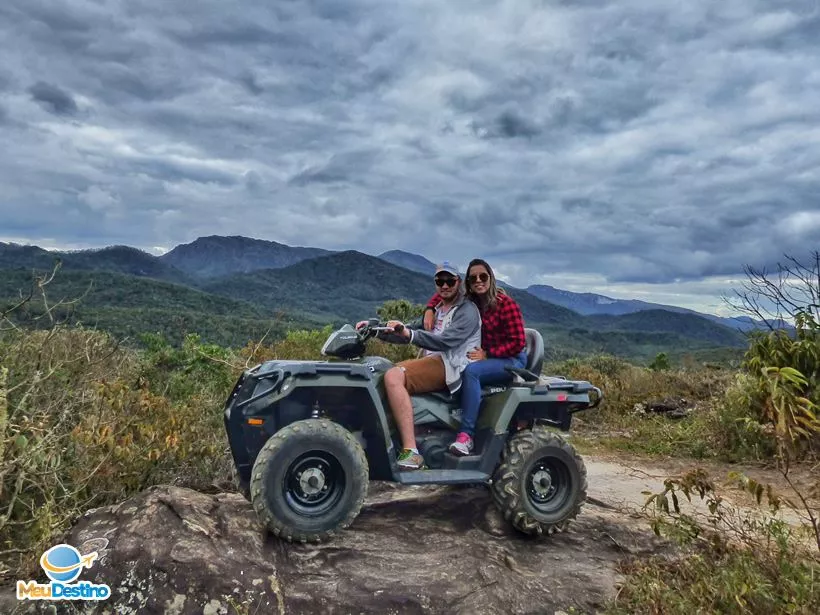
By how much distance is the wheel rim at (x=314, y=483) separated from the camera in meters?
4.44

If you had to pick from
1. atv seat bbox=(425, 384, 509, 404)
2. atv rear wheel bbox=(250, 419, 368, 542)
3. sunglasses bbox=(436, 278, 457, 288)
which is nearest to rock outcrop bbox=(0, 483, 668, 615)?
atv rear wheel bbox=(250, 419, 368, 542)

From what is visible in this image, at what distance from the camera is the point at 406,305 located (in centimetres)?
1681

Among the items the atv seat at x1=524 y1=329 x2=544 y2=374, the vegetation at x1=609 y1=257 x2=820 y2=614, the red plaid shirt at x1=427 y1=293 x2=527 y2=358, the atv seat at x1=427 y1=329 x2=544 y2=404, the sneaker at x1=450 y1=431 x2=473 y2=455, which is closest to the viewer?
the vegetation at x1=609 y1=257 x2=820 y2=614

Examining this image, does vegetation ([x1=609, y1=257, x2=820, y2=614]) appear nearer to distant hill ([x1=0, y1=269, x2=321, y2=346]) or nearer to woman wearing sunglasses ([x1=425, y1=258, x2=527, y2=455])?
woman wearing sunglasses ([x1=425, y1=258, x2=527, y2=455])

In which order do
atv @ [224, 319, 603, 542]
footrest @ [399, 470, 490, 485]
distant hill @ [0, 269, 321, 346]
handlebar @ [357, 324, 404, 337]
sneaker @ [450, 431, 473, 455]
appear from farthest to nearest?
distant hill @ [0, 269, 321, 346] → sneaker @ [450, 431, 473, 455] → handlebar @ [357, 324, 404, 337] → footrest @ [399, 470, 490, 485] → atv @ [224, 319, 603, 542]

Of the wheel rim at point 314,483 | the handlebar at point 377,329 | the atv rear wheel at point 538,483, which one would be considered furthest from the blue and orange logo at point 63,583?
the atv rear wheel at point 538,483

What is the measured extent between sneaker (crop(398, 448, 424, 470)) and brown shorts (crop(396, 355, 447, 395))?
0.52 meters

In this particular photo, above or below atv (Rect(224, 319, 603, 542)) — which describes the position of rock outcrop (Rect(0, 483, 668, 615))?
below

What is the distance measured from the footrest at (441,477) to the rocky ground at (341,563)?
1.44 feet

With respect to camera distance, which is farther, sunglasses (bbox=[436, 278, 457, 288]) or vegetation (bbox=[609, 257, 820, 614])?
sunglasses (bbox=[436, 278, 457, 288])

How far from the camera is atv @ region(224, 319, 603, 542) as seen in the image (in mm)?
4398

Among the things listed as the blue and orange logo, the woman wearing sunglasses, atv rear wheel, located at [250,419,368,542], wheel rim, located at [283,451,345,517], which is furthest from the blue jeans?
the blue and orange logo

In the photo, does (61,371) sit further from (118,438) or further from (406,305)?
(406,305)

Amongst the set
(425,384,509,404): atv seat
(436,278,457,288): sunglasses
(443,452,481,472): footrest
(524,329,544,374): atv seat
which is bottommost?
(443,452,481,472): footrest
